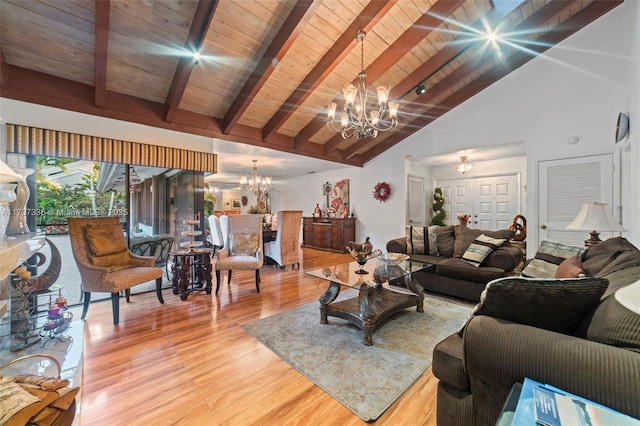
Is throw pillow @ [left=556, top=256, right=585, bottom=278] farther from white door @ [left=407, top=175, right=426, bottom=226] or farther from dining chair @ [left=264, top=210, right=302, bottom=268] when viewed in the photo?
white door @ [left=407, top=175, right=426, bottom=226]

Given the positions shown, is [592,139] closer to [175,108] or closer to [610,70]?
[610,70]

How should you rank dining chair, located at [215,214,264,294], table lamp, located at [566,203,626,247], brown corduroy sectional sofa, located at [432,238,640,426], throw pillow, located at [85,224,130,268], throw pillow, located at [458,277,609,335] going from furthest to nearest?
dining chair, located at [215,214,264,294] → throw pillow, located at [85,224,130,268] → table lamp, located at [566,203,626,247] → throw pillow, located at [458,277,609,335] → brown corduroy sectional sofa, located at [432,238,640,426]

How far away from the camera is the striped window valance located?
310 cm

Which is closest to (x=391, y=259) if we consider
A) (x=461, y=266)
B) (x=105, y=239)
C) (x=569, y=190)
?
(x=461, y=266)

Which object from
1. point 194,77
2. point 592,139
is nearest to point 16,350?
point 194,77

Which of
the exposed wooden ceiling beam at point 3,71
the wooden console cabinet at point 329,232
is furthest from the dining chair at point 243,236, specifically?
the wooden console cabinet at point 329,232

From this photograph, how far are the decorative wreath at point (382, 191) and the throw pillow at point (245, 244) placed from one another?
3.50 metres

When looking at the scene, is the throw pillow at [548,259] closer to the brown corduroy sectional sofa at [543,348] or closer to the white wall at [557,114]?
the white wall at [557,114]

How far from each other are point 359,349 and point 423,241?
2.42m

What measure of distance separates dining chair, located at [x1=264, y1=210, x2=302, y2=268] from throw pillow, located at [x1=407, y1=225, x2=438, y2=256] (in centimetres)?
211

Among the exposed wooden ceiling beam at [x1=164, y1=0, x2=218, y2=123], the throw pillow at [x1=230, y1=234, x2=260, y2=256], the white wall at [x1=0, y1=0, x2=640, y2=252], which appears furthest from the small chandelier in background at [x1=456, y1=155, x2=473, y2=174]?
the exposed wooden ceiling beam at [x1=164, y1=0, x2=218, y2=123]

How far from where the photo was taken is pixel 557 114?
159 inches

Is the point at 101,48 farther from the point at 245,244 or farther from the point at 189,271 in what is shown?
the point at 245,244

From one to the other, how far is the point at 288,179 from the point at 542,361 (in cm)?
873
